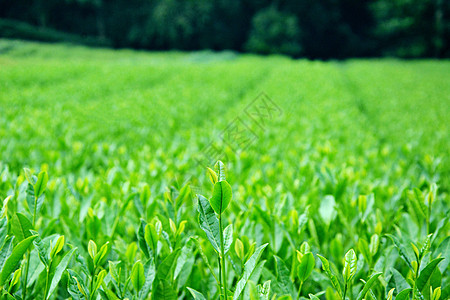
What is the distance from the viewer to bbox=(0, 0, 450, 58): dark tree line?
3806 cm

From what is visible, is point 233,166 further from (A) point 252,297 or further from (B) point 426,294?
(A) point 252,297

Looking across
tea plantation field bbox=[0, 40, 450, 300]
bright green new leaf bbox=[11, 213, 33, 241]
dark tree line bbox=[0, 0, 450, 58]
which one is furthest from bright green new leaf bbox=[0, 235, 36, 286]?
dark tree line bbox=[0, 0, 450, 58]

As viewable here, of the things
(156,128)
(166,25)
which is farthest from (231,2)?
(156,128)

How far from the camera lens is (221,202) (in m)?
0.77

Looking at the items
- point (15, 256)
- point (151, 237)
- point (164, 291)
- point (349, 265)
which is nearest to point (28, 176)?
point (15, 256)

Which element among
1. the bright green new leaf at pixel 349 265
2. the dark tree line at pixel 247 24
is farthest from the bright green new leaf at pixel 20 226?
the dark tree line at pixel 247 24

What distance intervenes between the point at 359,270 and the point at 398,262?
0.32m

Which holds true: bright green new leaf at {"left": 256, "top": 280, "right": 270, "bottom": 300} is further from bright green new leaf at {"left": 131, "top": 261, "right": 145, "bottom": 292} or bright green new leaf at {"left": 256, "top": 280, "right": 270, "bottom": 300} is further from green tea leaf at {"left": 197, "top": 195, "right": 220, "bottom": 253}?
bright green new leaf at {"left": 131, "top": 261, "right": 145, "bottom": 292}

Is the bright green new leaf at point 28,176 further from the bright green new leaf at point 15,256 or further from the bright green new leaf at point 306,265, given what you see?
the bright green new leaf at point 306,265

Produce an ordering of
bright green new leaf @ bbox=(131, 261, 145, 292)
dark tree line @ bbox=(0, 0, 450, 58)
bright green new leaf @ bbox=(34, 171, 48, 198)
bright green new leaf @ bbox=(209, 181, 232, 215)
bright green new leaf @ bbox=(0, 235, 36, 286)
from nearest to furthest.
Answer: bright green new leaf @ bbox=(209, 181, 232, 215), bright green new leaf @ bbox=(0, 235, 36, 286), bright green new leaf @ bbox=(131, 261, 145, 292), bright green new leaf @ bbox=(34, 171, 48, 198), dark tree line @ bbox=(0, 0, 450, 58)

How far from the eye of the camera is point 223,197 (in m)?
0.77

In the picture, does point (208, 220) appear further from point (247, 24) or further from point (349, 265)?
point (247, 24)

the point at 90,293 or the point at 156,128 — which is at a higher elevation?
the point at 90,293

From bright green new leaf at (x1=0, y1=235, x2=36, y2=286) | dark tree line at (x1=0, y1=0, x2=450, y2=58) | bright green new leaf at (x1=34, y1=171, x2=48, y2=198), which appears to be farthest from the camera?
dark tree line at (x1=0, y1=0, x2=450, y2=58)
